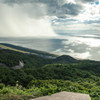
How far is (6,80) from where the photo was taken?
1181 inches

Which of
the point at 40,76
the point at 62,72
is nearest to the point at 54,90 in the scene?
the point at 40,76

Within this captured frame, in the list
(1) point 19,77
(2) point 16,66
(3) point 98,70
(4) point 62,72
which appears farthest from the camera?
(2) point 16,66

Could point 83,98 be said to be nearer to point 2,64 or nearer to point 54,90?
point 54,90

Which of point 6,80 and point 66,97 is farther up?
point 66,97

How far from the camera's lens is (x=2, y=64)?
213 ft

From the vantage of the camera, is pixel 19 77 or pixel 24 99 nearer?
pixel 24 99

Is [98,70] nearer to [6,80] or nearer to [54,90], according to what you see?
[6,80]

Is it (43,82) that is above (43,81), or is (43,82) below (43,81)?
above

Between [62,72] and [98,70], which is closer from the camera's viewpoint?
[62,72]

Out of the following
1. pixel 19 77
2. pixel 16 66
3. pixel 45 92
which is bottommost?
pixel 16 66

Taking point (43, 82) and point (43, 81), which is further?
point (43, 81)

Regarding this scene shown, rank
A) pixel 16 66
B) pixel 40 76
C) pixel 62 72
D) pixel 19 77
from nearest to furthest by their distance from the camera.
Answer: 1. pixel 19 77
2. pixel 40 76
3. pixel 62 72
4. pixel 16 66

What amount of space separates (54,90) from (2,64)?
193 ft

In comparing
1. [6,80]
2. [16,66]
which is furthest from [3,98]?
[16,66]
